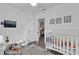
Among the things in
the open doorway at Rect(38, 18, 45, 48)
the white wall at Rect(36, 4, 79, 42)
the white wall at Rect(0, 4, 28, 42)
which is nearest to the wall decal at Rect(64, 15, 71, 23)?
the white wall at Rect(36, 4, 79, 42)

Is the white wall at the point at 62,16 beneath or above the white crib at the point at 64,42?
above

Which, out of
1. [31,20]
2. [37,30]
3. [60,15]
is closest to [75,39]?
[60,15]

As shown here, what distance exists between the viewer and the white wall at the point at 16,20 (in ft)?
4.86

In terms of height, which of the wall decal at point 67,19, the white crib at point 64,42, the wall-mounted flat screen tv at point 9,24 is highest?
the wall decal at point 67,19

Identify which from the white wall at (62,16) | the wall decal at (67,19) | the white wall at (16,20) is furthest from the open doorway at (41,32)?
the wall decal at (67,19)

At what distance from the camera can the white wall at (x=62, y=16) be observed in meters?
1.50

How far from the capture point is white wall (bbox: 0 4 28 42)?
→ 1481 millimetres

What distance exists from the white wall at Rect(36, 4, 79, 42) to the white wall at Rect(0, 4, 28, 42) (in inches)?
9.3

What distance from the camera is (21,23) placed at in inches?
61.3

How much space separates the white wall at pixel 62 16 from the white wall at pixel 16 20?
24cm

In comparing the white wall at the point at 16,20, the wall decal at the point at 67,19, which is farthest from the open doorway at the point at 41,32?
the wall decal at the point at 67,19

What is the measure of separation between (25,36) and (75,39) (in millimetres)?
732

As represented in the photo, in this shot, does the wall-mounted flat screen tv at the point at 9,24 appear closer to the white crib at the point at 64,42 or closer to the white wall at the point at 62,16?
the white wall at the point at 62,16

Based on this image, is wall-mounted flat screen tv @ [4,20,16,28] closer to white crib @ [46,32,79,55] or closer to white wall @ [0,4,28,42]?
white wall @ [0,4,28,42]
